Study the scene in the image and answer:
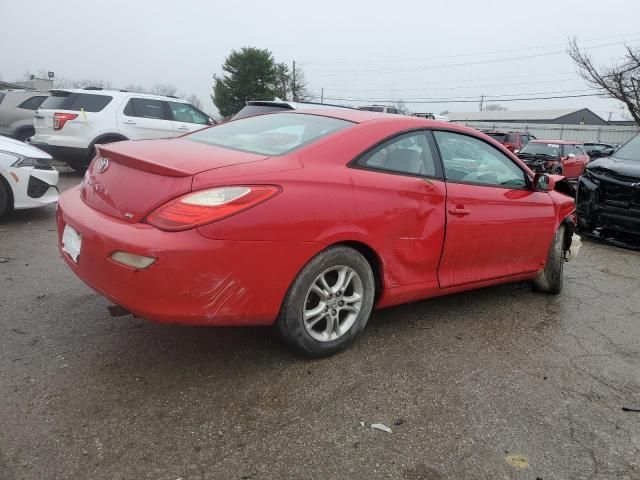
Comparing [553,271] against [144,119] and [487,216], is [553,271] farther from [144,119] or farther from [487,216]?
[144,119]

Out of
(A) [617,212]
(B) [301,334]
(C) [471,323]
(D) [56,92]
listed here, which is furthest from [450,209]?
(D) [56,92]

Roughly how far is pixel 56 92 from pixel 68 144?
4.11 feet

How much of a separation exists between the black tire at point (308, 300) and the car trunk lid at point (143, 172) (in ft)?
2.16

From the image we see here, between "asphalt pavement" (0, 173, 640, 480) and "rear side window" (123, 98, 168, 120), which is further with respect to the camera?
"rear side window" (123, 98, 168, 120)

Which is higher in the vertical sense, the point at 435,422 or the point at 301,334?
the point at 301,334

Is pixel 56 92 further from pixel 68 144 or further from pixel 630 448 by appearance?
pixel 630 448

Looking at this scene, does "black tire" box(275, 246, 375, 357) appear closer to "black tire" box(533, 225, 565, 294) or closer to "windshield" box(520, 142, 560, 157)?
"black tire" box(533, 225, 565, 294)

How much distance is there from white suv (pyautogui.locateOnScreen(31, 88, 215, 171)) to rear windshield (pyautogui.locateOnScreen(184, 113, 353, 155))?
701 cm

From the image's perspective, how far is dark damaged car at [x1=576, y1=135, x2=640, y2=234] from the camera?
635cm

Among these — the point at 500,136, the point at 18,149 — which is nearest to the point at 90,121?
the point at 18,149

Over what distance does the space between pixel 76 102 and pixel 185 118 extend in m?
2.21

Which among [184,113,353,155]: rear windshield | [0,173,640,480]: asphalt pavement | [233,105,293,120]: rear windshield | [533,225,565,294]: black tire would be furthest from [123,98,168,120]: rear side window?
[533,225,565,294]: black tire

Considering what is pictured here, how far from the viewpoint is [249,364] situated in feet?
9.59

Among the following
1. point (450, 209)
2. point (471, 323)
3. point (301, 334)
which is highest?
point (450, 209)
